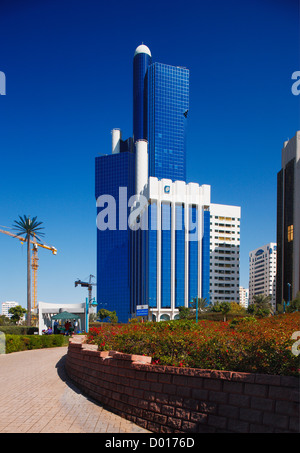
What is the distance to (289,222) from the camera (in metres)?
98.0

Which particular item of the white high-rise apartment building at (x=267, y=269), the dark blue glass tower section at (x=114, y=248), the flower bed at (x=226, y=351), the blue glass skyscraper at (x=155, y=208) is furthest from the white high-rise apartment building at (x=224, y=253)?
the flower bed at (x=226, y=351)

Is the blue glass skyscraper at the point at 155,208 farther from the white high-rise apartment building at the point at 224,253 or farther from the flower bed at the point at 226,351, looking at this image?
the flower bed at the point at 226,351

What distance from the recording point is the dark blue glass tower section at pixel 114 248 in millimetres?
133000

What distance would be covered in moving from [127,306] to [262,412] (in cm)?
12821

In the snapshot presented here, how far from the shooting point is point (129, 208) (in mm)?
138875

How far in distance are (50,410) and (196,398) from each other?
14.0 feet

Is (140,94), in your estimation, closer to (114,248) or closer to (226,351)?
(114,248)

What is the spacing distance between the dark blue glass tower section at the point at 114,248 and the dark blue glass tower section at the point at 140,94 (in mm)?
9636

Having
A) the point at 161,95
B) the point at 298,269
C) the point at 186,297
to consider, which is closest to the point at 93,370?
the point at 298,269

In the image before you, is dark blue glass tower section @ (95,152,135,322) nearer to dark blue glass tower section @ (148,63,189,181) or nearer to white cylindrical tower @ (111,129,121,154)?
white cylindrical tower @ (111,129,121,154)

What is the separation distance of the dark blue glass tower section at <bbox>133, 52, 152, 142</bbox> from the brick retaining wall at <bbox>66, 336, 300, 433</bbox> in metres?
131

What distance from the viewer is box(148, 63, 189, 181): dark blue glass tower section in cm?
13112

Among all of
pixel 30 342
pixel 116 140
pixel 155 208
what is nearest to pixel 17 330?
pixel 30 342

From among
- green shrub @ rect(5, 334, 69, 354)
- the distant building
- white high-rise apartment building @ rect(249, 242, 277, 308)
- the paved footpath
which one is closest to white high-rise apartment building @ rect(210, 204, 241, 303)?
the distant building
